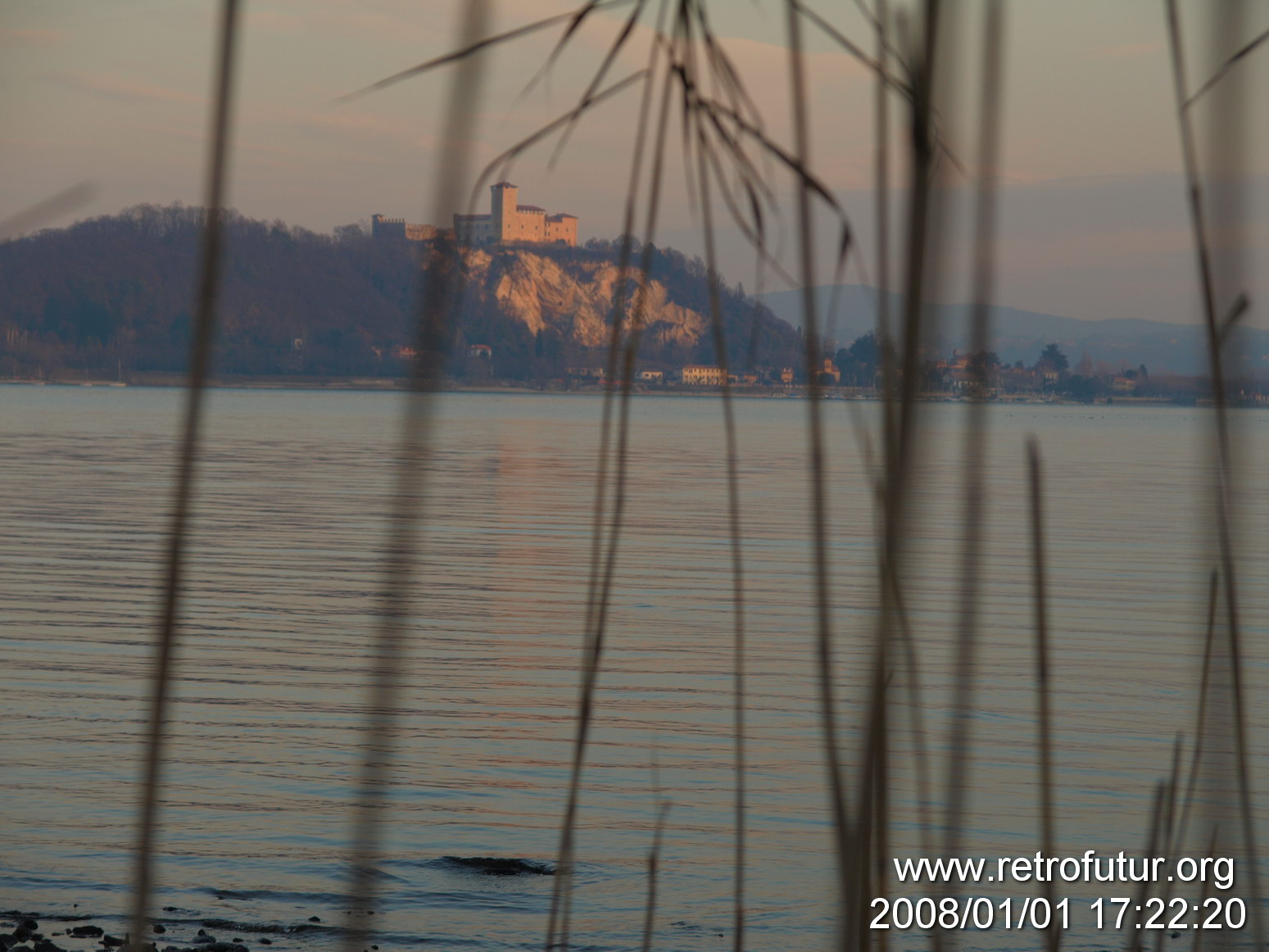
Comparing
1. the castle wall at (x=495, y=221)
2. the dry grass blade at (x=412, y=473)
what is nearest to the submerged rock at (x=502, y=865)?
the castle wall at (x=495, y=221)

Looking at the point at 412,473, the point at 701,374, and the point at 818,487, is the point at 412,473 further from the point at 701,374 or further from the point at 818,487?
the point at 701,374

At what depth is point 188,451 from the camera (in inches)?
42.5

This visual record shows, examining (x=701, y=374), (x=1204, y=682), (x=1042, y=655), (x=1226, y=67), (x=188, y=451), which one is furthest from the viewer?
(x=701, y=374)

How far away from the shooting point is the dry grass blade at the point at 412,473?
108 cm

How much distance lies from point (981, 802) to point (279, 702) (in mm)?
7773

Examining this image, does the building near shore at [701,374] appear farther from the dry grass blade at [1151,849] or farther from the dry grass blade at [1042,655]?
the dry grass blade at [1151,849]

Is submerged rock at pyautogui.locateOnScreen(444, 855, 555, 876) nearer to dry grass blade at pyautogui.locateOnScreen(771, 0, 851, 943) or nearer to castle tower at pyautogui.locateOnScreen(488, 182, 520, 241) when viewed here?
castle tower at pyautogui.locateOnScreen(488, 182, 520, 241)

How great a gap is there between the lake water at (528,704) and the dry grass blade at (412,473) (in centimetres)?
15

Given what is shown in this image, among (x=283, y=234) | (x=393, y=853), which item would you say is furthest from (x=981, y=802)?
(x=283, y=234)

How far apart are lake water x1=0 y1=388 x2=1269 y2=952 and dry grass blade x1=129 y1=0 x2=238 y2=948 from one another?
11.0 inches

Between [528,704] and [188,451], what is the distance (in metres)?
14.5

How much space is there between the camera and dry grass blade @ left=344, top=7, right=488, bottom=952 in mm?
1083

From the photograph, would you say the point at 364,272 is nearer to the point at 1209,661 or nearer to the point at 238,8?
the point at 1209,661

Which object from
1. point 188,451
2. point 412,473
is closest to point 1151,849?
point 412,473
